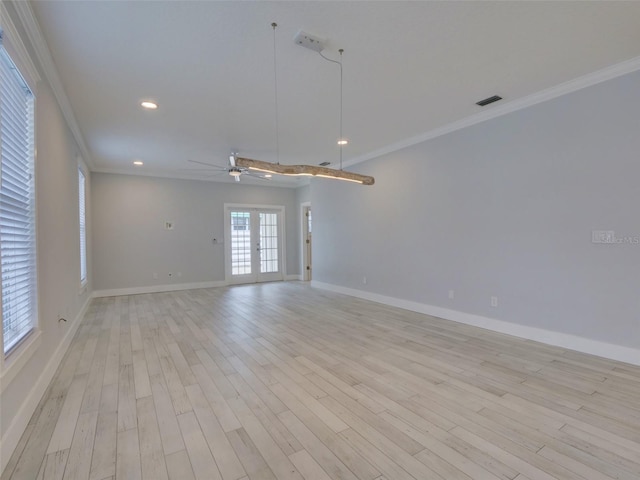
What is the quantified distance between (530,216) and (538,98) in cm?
137

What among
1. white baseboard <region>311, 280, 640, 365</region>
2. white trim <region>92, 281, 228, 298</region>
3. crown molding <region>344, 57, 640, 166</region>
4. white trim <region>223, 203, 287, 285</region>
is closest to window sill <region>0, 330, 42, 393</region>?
white baseboard <region>311, 280, 640, 365</region>

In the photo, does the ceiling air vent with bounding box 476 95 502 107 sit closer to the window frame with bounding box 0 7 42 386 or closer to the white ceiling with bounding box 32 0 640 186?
the white ceiling with bounding box 32 0 640 186

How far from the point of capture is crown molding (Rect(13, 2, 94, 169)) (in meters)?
2.18

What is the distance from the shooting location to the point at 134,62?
2.91 metres

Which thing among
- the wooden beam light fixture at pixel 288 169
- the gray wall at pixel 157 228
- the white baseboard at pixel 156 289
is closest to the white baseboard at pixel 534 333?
the wooden beam light fixture at pixel 288 169

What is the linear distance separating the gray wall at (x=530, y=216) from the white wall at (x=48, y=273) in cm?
477

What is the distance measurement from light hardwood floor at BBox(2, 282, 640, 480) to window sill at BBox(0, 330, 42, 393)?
438 millimetres

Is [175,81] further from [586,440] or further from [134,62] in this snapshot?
[586,440]

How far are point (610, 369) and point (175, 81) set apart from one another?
16.8ft

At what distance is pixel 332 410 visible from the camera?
2.34m

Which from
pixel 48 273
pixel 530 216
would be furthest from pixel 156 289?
pixel 530 216

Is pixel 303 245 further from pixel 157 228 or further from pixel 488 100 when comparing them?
pixel 488 100

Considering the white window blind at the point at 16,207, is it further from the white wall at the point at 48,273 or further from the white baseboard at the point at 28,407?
the white baseboard at the point at 28,407

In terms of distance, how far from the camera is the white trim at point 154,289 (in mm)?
7047
